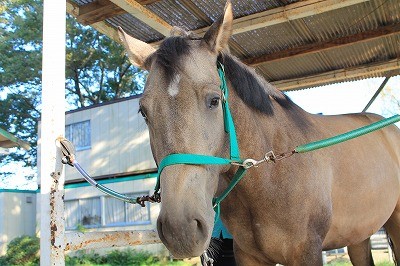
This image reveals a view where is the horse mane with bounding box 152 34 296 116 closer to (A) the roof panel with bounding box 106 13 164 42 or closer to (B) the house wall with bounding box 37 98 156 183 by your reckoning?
(A) the roof panel with bounding box 106 13 164 42

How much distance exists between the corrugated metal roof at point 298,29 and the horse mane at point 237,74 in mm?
1414

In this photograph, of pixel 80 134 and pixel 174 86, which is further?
pixel 80 134

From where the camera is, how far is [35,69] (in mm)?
25219

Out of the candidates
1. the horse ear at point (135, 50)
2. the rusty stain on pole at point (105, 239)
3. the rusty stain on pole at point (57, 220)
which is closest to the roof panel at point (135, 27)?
the horse ear at point (135, 50)

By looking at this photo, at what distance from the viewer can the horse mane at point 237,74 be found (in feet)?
6.97

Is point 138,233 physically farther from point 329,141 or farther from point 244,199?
point 329,141

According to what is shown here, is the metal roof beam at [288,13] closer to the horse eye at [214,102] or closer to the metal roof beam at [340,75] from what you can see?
the metal roof beam at [340,75]

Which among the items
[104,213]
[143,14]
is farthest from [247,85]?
[104,213]

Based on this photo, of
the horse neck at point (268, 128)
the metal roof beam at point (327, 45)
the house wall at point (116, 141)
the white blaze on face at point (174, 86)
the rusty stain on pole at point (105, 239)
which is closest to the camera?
the white blaze on face at point (174, 86)

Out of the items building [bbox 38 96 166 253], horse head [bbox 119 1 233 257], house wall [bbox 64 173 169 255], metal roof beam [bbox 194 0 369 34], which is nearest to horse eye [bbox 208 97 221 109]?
horse head [bbox 119 1 233 257]

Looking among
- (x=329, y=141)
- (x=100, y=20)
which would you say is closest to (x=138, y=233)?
(x=329, y=141)

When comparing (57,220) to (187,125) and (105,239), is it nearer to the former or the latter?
(105,239)

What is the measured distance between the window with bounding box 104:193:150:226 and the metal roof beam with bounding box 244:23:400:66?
440 inches

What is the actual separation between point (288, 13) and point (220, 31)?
2101 mm
